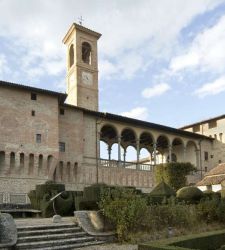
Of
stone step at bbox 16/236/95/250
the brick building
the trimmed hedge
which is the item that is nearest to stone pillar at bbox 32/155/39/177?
the brick building

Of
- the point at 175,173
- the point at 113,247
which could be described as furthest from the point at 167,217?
the point at 175,173

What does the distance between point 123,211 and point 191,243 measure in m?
2.88

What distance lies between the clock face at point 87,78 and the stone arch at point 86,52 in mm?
2139

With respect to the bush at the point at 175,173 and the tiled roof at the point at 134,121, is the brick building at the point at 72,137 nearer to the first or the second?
the tiled roof at the point at 134,121

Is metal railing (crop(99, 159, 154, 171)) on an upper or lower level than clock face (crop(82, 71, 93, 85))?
lower

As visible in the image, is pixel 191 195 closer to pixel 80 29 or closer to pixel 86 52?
pixel 80 29

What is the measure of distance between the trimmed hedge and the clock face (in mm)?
37989

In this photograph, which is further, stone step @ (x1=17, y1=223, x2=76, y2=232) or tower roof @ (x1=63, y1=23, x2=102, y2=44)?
tower roof @ (x1=63, y1=23, x2=102, y2=44)

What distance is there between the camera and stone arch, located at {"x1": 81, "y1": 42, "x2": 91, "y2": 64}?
5166cm

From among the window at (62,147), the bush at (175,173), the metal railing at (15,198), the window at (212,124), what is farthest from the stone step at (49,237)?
the window at (212,124)

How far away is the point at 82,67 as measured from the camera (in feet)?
164

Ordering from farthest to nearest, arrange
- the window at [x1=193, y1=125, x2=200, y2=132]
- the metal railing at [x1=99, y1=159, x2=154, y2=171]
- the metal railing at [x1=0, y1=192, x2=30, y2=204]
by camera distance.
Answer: the window at [x1=193, y1=125, x2=200, y2=132] → the metal railing at [x1=99, y1=159, x2=154, y2=171] → the metal railing at [x1=0, y1=192, x2=30, y2=204]

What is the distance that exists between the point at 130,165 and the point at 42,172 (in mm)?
12430

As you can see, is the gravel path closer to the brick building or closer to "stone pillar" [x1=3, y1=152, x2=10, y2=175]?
the brick building
